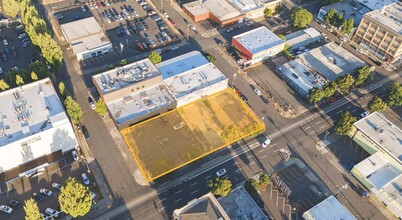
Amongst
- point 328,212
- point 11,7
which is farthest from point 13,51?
point 328,212

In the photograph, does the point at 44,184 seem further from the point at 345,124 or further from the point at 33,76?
the point at 345,124

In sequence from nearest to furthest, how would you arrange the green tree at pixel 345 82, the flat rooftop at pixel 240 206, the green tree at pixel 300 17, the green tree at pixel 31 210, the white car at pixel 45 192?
the green tree at pixel 31 210 < the flat rooftop at pixel 240 206 < the white car at pixel 45 192 < the green tree at pixel 345 82 < the green tree at pixel 300 17

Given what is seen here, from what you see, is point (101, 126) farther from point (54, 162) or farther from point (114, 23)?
point (114, 23)

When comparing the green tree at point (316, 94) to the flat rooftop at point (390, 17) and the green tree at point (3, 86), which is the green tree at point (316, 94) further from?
the green tree at point (3, 86)

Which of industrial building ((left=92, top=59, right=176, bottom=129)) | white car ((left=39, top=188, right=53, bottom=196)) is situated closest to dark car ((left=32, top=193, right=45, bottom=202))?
white car ((left=39, top=188, right=53, bottom=196))

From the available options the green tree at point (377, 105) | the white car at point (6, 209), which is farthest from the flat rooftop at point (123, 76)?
the green tree at point (377, 105)

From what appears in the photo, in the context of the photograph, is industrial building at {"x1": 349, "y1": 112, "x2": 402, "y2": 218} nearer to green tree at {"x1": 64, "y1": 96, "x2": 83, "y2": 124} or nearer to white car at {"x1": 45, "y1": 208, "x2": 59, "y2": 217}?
white car at {"x1": 45, "y1": 208, "x2": 59, "y2": 217}
